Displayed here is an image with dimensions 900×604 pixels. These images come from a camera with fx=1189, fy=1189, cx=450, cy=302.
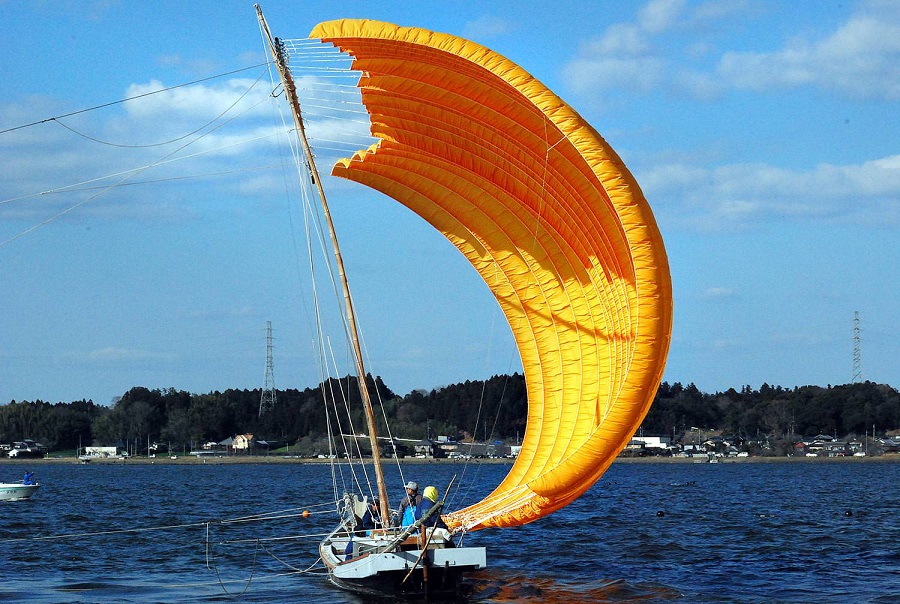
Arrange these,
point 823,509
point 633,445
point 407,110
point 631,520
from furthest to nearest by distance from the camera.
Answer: point 633,445
point 823,509
point 631,520
point 407,110

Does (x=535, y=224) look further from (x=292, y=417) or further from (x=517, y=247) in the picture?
(x=292, y=417)

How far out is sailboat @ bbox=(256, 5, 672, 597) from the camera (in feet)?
67.1

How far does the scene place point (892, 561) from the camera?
1125 inches

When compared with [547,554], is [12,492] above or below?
above

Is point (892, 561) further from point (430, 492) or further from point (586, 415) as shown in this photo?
point (430, 492)

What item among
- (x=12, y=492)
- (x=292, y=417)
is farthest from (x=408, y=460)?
(x=12, y=492)

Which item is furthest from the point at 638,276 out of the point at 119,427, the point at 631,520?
the point at 119,427

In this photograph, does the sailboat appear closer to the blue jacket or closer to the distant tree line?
the blue jacket

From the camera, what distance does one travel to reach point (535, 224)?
2509 cm

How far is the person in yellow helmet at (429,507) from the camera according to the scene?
20.7m

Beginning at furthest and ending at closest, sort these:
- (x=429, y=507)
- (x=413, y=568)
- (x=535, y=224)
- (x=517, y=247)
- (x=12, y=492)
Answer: (x=12, y=492), (x=517, y=247), (x=535, y=224), (x=429, y=507), (x=413, y=568)

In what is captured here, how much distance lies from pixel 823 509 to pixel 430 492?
32.1m

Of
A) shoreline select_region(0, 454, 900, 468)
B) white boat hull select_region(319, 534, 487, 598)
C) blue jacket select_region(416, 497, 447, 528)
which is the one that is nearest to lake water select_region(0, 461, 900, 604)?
white boat hull select_region(319, 534, 487, 598)

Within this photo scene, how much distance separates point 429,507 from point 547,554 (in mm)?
9814
